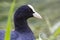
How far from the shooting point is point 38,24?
7.78 metres

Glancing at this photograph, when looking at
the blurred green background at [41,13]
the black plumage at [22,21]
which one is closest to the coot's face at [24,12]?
the black plumage at [22,21]

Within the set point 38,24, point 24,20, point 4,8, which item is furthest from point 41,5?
point 24,20

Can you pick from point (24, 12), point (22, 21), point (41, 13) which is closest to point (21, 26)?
point (22, 21)

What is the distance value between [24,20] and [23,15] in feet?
0.28

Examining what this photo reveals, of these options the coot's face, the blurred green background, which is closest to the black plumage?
the coot's face

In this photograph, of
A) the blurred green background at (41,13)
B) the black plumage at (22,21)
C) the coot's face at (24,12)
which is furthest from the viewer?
the blurred green background at (41,13)

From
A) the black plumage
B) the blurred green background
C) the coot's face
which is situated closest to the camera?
the black plumage

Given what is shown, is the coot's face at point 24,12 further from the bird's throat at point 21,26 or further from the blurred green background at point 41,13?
the blurred green background at point 41,13

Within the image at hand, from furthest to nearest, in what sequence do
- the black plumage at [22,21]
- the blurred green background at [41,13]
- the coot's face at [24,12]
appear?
the blurred green background at [41,13], the coot's face at [24,12], the black plumage at [22,21]

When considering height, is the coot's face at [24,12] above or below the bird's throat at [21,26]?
above

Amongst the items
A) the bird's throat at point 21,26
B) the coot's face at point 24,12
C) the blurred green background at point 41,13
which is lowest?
the bird's throat at point 21,26

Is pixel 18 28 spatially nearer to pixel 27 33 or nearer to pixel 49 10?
Result: pixel 27 33

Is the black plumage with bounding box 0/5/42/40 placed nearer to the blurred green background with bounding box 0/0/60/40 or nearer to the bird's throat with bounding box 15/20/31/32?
the bird's throat with bounding box 15/20/31/32

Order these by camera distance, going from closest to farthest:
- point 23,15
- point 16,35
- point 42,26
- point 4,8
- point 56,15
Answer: point 16,35
point 23,15
point 42,26
point 56,15
point 4,8
